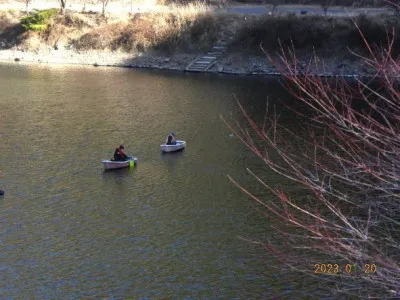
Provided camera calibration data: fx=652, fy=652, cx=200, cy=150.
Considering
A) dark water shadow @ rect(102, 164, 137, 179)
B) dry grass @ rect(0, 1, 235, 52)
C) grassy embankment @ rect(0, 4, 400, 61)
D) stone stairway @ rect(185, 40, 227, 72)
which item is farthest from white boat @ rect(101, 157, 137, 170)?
dry grass @ rect(0, 1, 235, 52)

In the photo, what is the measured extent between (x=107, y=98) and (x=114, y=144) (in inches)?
563

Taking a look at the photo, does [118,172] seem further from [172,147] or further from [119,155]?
[172,147]

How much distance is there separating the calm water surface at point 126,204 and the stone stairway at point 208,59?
15.7 meters

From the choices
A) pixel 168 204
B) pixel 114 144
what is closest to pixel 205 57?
pixel 114 144

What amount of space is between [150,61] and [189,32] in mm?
5803

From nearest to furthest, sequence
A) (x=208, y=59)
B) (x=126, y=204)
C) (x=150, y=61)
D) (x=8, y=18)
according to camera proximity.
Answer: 1. (x=126, y=204)
2. (x=208, y=59)
3. (x=150, y=61)
4. (x=8, y=18)

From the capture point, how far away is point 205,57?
2729 inches

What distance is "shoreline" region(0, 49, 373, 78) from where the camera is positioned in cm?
6512

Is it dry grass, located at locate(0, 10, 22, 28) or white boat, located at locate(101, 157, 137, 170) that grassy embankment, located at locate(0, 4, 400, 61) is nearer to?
dry grass, located at locate(0, 10, 22, 28)

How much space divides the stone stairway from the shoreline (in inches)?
23.8

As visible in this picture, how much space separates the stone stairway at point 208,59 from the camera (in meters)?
67.1

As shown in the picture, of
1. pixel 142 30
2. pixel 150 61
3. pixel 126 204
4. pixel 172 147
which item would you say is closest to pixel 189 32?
pixel 142 30

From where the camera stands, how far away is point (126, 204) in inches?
1108

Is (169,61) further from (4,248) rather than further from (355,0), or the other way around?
(4,248)
